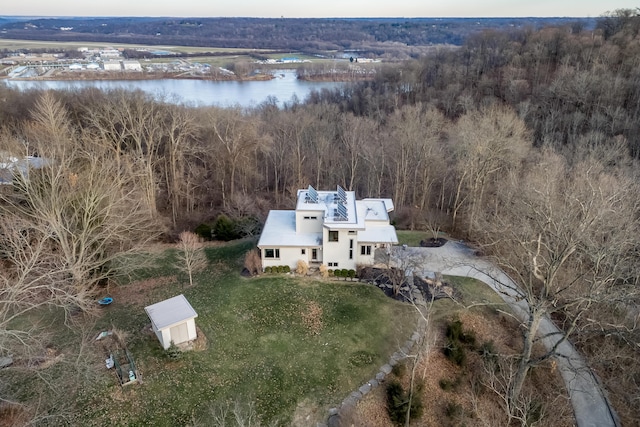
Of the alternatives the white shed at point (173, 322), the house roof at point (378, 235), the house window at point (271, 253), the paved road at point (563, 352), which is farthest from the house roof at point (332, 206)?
the white shed at point (173, 322)

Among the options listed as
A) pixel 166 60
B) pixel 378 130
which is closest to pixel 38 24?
pixel 166 60

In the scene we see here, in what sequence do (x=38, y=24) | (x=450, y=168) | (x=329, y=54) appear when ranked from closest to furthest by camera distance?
(x=450, y=168) < (x=329, y=54) < (x=38, y=24)

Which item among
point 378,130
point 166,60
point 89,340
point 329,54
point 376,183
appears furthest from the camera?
point 329,54

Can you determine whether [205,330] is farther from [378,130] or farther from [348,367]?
[378,130]

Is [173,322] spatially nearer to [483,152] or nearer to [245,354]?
[245,354]

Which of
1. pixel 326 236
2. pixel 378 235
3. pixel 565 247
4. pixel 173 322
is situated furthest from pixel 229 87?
pixel 565 247

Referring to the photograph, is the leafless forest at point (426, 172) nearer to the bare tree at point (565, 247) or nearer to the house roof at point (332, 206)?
the bare tree at point (565, 247)

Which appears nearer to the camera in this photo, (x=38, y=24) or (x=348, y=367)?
(x=348, y=367)
